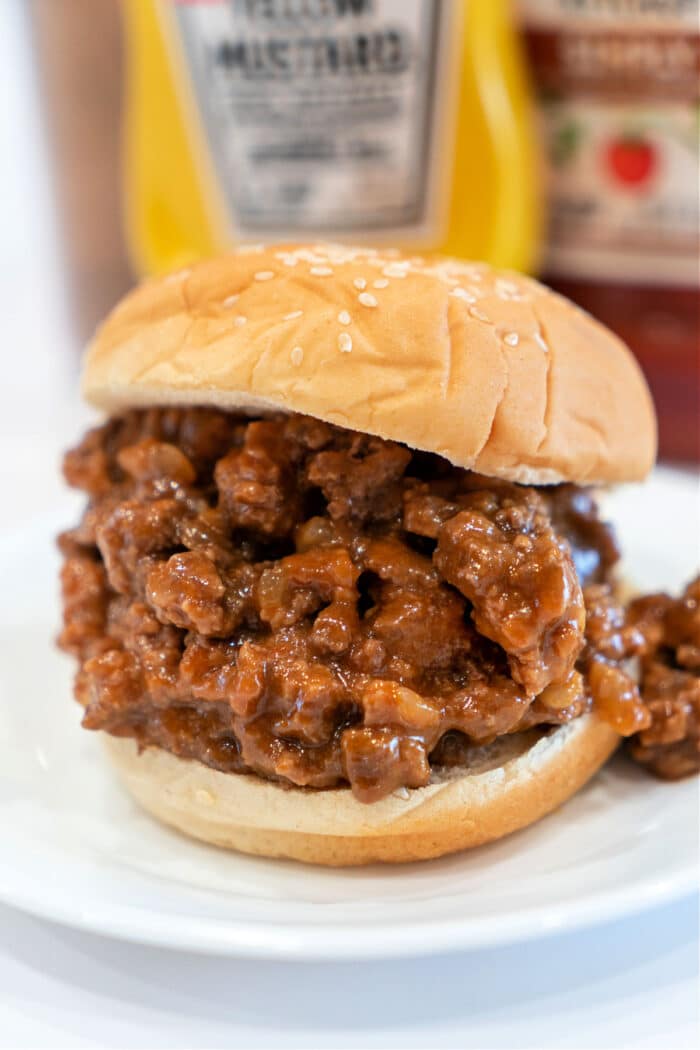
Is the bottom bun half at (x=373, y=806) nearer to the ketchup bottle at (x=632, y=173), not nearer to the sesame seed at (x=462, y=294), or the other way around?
the sesame seed at (x=462, y=294)

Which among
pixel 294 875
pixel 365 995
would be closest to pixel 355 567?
pixel 294 875

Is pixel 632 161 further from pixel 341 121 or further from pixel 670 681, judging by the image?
pixel 670 681

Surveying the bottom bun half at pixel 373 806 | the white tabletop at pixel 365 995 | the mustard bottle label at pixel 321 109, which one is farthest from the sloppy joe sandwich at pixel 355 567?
the mustard bottle label at pixel 321 109

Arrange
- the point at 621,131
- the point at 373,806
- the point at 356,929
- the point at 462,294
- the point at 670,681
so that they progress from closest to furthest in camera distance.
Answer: the point at 356,929, the point at 373,806, the point at 462,294, the point at 670,681, the point at 621,131

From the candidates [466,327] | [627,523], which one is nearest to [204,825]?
[466,327]

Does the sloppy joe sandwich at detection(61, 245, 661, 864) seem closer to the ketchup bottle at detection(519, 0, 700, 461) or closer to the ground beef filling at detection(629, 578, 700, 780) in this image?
the ground beef filling at detection(629, 578, 700, 780)
